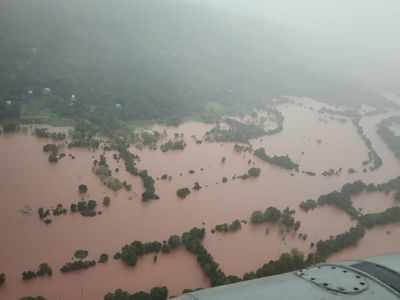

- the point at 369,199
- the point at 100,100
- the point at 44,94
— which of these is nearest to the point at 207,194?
the point at 369,199

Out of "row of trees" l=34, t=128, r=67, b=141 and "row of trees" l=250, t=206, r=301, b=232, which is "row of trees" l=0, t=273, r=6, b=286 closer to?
"row of trees" l=250, t=206, r=301, b=232

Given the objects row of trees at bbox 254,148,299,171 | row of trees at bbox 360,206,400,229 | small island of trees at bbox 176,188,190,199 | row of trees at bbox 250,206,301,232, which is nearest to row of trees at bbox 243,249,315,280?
row of trees at bbox 250,206,301,232

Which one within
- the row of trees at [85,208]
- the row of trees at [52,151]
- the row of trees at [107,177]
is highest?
the row of trees at [52,151]

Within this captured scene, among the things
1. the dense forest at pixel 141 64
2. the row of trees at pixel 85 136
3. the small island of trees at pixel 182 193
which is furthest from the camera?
the dense forest at pixel 141 64

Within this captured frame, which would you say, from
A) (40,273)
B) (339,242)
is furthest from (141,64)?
(40,273)

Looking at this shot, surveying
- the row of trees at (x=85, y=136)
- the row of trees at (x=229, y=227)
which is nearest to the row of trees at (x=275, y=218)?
the row of trees at (x=229, y=227)

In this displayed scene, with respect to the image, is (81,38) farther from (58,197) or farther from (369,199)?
(369,199)

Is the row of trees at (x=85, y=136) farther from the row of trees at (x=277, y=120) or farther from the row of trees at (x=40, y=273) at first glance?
the row of trees at (x=277, y=120)

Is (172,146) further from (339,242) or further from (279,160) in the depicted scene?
(339,242)
